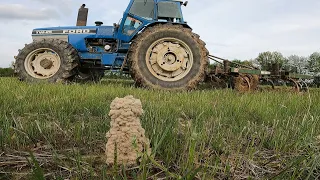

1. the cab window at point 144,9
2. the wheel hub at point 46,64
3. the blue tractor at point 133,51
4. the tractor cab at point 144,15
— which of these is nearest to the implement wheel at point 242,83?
the blue tractor at point 133,51

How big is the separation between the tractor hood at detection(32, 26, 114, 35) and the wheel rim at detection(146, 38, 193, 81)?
5.63ft

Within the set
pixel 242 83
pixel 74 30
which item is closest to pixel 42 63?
pixel 74 30

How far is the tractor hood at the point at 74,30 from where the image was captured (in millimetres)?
8055

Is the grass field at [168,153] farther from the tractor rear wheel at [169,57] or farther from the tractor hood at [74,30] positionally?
the tractor hood at [74,30]

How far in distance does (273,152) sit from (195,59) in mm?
4804

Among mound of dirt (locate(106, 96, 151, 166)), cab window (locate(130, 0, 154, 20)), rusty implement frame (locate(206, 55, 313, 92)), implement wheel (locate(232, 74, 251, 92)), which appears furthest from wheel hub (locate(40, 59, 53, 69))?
mound of dirt (locate(106, 96, 151, 166))

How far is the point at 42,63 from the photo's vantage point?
7469 mm

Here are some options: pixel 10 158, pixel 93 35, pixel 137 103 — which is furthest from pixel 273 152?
pixel 93 35

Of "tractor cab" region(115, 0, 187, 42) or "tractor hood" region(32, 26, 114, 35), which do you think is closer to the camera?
"tractor cab" region(115, 0, 187, 42)

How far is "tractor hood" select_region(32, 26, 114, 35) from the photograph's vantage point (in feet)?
26.4

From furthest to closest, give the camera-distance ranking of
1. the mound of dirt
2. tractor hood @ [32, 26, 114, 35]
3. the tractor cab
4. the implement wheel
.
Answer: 1. tractor hood @ [32, 26, 114, 35]
2. the tractor cab
3. the implement wheel
4. the mound of dirt

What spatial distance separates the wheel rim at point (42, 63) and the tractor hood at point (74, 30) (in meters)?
1.07

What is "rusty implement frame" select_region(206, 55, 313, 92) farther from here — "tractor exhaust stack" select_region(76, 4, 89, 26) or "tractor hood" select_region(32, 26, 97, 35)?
"tractor exhaust stack" select_region(76, 4, 89, 26)

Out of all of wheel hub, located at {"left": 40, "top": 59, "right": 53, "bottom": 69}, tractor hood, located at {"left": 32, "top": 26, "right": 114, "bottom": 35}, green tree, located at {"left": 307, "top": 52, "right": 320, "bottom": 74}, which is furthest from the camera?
green tree, located at {"left": 307, "top": 52, "right": 320, "bottom": 74}
